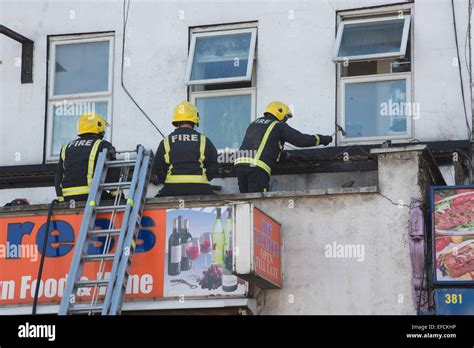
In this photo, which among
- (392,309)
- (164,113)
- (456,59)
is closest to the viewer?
(392,309)

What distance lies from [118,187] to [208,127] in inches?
99.1

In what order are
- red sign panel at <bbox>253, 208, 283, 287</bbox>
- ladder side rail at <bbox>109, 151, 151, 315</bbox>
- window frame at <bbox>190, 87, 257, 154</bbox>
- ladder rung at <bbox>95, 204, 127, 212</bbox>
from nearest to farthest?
red sign panel at <bbox>253, 208, 283, 287</bbox>
ladder side rail at <bbox>109, 151, 151, 315</bbox>
ladder rung at <bbox>95, 204, 127, 212</bbox>
window frame at <bbox>190, 87, 257, 154</bbox>

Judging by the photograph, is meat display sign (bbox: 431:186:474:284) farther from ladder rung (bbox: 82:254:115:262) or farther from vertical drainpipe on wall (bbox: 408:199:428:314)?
ladder rung (bbox: 82:254:115:262)

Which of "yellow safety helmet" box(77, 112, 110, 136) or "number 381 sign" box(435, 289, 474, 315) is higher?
"yellow safety helmet" box(77, 112, 110, 136)

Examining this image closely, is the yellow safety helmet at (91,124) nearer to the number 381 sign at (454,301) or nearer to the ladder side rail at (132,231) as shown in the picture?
the ladder side rail at (132,231)

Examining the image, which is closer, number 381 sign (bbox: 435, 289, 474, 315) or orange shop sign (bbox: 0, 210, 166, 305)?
number 381 sign (bbox: 435, 289, 474, 315)

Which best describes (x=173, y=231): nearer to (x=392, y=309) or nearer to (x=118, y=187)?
(x=118, y=187)

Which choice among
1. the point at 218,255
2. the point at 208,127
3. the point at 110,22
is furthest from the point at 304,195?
the point at 110,22

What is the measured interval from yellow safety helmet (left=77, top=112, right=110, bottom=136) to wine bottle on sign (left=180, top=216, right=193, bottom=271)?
2.16 meters

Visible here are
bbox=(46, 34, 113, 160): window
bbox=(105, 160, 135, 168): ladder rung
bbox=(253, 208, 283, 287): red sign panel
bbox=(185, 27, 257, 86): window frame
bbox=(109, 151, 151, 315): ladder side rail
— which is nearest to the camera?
bbox=(253, 208, 283, 287): red sign panel

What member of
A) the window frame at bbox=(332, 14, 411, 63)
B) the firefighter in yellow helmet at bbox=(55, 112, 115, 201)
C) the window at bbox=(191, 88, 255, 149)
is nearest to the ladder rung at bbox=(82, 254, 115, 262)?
the firefighter in yellow helmet at bbox=(55, 112, 115, 201)

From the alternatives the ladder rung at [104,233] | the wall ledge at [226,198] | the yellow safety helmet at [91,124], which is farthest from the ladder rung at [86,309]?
the yellow safety helmet at [91,124]

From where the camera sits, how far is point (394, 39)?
17969 millimetres

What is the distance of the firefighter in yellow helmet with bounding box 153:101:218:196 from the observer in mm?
16734
